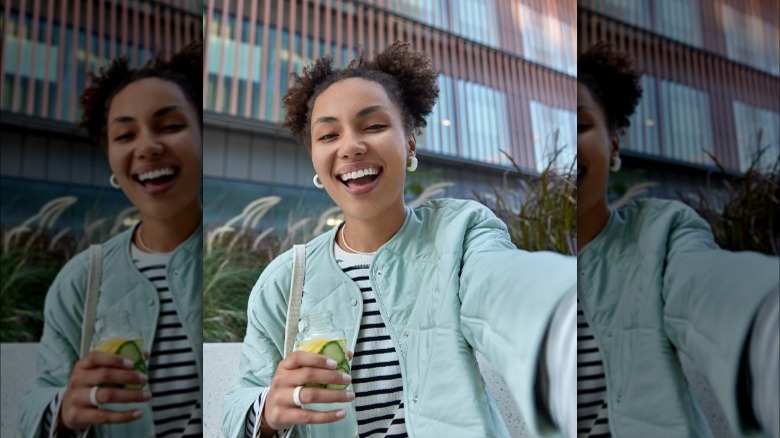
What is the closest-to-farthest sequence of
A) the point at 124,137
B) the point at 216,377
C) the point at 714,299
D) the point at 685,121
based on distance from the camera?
the point at 714,299
the point at 124,137
the point at 685,121
the point at 216,377

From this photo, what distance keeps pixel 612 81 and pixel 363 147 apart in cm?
82

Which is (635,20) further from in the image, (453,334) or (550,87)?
(453,334)

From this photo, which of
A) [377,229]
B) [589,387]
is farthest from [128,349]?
[589,387]

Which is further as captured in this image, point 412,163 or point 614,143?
point 412,163

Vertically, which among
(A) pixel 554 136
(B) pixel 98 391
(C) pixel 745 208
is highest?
(A) pixel 554 136

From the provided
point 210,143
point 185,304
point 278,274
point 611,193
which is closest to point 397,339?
point 278,274

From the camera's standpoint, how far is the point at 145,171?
1948 millimetres

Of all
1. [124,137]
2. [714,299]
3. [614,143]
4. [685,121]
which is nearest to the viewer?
[714,299]

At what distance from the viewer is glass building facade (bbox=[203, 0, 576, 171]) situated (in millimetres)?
2377

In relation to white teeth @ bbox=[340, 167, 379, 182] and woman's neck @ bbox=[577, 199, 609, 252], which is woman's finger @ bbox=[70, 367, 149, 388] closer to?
white teeth @ bbox=[340, 167, 379, 182]

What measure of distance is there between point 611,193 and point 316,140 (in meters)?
0.96

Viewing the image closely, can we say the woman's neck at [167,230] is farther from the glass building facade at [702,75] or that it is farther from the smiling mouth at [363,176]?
the glass building facade at [702,75]

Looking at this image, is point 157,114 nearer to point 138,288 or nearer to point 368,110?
point 138,288

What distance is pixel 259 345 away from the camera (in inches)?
91.7
